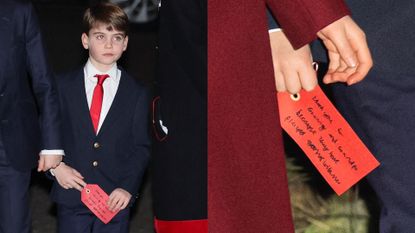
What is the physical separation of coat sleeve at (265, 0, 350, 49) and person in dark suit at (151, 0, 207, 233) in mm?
251

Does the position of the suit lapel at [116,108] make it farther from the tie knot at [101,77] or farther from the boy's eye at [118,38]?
the boy's eye at [118,38]

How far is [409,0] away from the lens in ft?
7.78

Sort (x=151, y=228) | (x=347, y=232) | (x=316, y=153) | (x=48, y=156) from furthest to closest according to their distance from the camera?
(x=151, y=228) → (x=347, y=232) → (x=48, y=156) → (x=316, y=153)

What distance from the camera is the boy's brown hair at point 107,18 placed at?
12.7ft

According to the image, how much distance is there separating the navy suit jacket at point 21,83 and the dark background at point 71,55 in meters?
0.84

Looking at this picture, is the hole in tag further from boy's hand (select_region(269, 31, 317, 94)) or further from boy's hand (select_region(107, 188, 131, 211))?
boy's hand (select_region(107, 188, 131, 211))

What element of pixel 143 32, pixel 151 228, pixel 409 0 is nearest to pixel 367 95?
pixel 409 0

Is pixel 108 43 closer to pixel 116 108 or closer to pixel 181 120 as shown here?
pixel 116 108

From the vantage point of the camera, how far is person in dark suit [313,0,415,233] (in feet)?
7.79

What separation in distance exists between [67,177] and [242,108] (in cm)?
173

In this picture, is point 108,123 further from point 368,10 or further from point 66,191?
point 368,10

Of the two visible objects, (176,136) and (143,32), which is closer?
(176,136)

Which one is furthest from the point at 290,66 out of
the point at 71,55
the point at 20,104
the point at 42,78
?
the point at 71,55

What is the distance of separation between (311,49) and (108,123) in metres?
1.60
